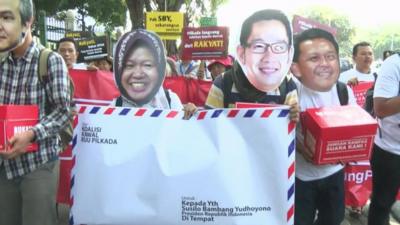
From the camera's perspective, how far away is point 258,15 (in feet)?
11.1

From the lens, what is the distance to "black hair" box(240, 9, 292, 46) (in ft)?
11.0

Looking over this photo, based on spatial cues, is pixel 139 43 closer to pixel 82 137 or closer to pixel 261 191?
pixel 82 137

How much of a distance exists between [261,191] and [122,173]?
35.3 inches

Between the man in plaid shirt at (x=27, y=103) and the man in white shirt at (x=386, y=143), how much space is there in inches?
91.4

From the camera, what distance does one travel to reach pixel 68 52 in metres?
6.13

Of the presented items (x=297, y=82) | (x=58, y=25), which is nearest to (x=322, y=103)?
(x=297, y=82)

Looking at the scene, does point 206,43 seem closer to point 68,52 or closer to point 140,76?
point 68,52

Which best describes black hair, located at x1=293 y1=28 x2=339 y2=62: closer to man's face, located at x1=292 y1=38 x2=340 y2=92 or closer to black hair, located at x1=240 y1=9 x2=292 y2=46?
man's face, located at x1=292 y1=38 x2=340 y2=92

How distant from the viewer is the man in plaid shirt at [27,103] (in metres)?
2.98

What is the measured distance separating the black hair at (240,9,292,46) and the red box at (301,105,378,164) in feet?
1.76

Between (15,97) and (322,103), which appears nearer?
(15,97)

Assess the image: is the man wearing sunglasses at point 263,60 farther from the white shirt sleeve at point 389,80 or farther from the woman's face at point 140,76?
the white shirt sleeve at point 389,80

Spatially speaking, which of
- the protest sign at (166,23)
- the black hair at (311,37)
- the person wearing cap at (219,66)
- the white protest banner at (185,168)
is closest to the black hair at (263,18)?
the black hair at (311,37)

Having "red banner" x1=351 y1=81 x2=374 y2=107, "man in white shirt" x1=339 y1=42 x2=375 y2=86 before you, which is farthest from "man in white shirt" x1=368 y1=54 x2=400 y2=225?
"man in white shirt" x1=339 y1=42 x2=375 y2=86
